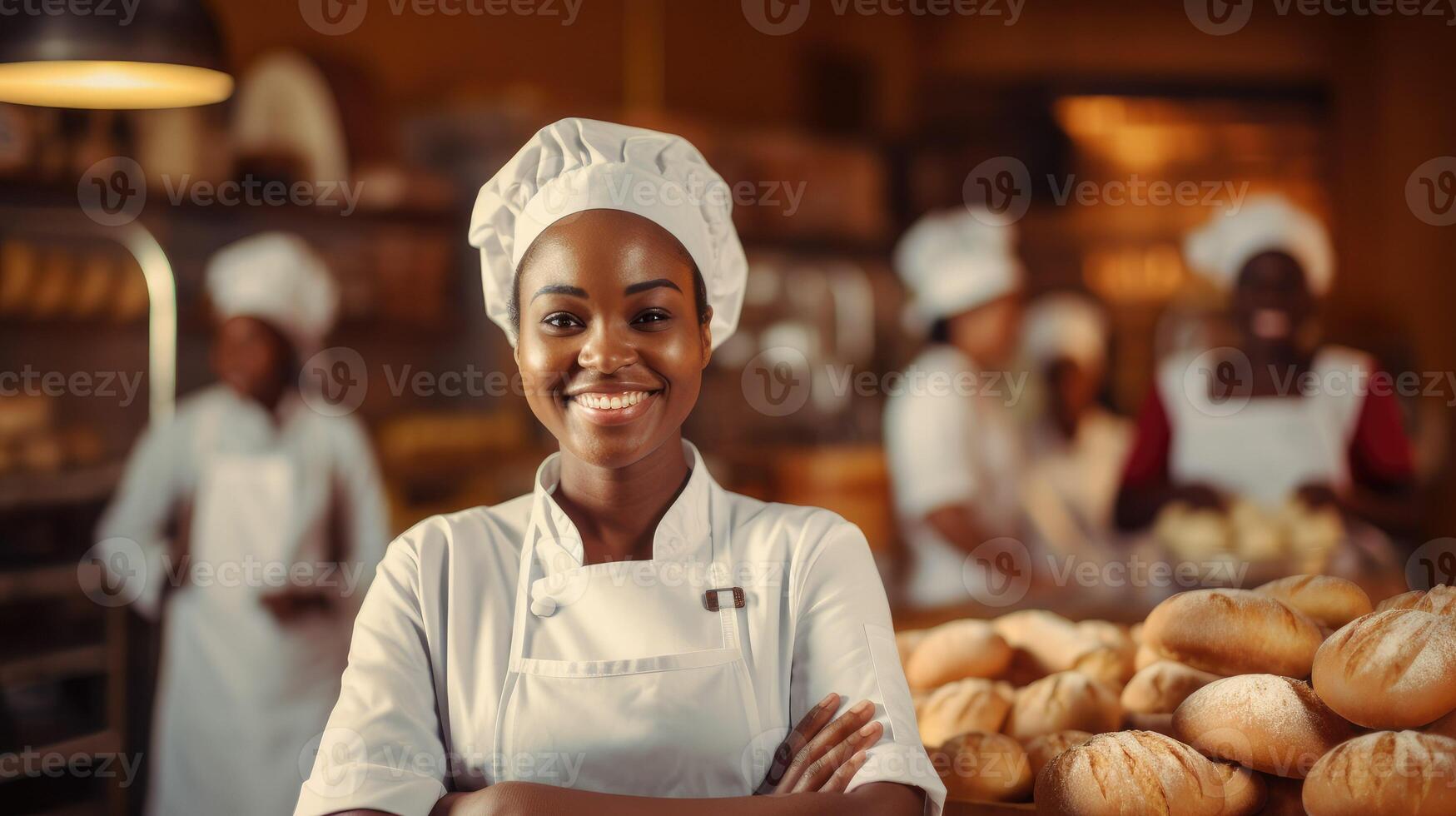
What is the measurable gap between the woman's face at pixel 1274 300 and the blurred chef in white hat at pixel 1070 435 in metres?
0.49

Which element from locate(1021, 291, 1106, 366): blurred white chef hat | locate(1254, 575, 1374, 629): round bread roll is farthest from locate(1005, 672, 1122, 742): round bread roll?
locate(1021, 291, 1106, 366): blurred white chef hat

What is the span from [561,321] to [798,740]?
41 centimetres

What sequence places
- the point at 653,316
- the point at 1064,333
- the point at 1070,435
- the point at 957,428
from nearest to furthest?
1. the point at 653,316
2. the point at 957,428
3. the point at 1070,435
4. the point at 1064,333

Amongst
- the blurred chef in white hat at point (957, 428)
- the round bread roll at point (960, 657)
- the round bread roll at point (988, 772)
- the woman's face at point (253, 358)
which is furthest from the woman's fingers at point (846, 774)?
the woman's face at point (253, 358)

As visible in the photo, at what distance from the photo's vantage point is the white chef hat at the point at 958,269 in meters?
3.01

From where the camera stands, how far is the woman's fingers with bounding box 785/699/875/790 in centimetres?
102

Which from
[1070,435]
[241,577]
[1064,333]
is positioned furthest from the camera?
[1064,333]

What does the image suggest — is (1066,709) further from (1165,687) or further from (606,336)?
(606,336)

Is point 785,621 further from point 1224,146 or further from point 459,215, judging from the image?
point 1224,146

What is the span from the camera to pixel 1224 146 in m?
5.36

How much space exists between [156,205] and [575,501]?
9.34 ft

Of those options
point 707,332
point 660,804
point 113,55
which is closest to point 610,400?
point 707,332

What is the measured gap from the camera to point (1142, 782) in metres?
1.02

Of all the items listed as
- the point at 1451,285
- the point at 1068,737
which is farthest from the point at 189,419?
the point at 1451,285
